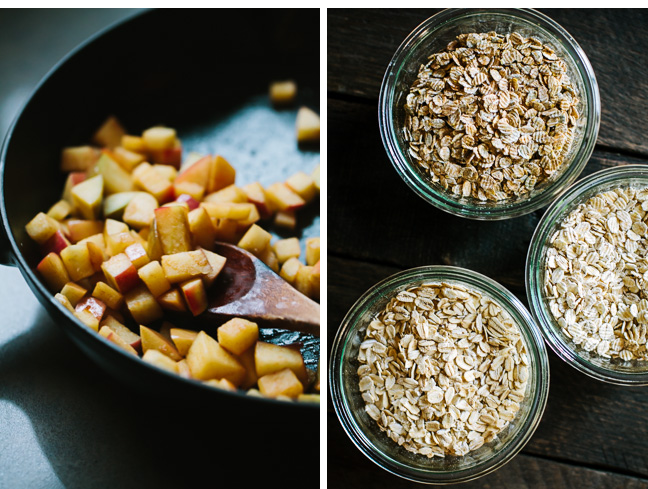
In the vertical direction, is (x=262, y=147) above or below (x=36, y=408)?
above

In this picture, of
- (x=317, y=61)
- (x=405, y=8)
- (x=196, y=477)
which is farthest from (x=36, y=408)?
(x=405, y=8)

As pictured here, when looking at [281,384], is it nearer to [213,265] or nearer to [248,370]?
[248,370]

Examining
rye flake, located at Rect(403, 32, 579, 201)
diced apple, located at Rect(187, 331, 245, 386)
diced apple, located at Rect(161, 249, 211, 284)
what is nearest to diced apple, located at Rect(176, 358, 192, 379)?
diced apple, located at Rect(187, 331, 245, 386)

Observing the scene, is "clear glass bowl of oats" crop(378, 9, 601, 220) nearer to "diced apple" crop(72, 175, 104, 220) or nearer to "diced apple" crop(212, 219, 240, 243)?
"diced apple" crop(212, 219, 240, 243)

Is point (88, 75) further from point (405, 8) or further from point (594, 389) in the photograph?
point (594, 389)

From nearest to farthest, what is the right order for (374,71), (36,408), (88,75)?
(36,408), (88,75), (374,71)

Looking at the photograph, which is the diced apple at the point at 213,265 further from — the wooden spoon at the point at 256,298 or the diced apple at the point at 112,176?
the diced apple at the point at 112,176

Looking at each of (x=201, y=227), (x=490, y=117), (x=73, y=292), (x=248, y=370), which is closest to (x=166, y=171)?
(x=201, y=227)
